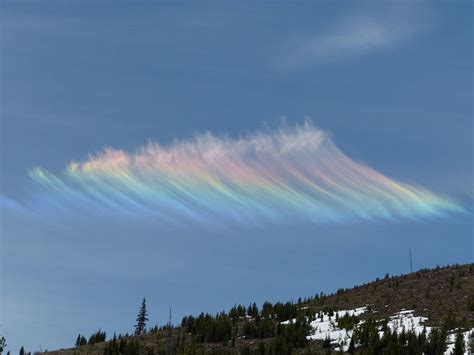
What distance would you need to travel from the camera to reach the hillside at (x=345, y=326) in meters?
35.8

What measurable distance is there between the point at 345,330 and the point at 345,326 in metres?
0.32

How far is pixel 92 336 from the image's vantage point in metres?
49.5

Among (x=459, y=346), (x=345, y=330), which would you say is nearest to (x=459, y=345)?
(x=459, y=346)

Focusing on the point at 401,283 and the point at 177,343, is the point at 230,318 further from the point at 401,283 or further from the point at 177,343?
the point at 401,283

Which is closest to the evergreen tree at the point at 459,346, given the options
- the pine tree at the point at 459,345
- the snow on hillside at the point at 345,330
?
the pine tree at the point at 459,345

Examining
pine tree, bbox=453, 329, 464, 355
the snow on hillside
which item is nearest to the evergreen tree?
pine tree, bbox=453, 329, 464, 355

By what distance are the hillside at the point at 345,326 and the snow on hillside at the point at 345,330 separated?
0.05 metres

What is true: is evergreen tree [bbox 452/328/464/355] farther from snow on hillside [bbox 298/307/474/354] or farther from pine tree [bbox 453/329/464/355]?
snow on hillside [bbox 298/307/474/354]

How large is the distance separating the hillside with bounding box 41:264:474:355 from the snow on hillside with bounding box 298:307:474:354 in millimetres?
52

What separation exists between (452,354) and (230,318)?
21243 millimetres

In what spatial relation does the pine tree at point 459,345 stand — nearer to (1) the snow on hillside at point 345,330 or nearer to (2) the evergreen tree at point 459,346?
(2) the evergreen tree at point 459,346

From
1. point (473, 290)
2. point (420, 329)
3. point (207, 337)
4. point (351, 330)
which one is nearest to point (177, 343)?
point (207, 337)

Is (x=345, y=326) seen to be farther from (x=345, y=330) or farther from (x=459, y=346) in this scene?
(x=459, y=346)

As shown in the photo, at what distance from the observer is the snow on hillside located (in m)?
36.8
